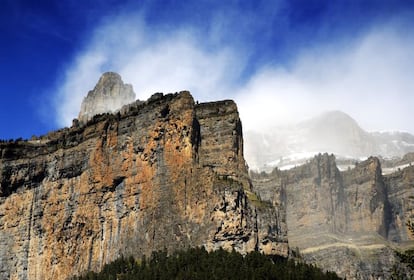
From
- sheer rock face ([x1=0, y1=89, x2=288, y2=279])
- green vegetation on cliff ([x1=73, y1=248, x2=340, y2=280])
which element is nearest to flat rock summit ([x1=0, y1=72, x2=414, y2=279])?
sheer rock face ([x1=0, y1=89, x2=288, y2=279])

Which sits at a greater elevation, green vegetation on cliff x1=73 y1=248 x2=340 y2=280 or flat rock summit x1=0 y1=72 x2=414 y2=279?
flat rock summit x1=0 y1=72 x2=414 y2=279

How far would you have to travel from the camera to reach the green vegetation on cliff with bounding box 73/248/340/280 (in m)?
91.9

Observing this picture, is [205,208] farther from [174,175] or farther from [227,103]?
[227,103]

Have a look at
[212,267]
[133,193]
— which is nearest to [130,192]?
[133,193]

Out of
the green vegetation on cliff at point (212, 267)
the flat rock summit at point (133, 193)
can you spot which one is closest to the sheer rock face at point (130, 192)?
the flat rock summit at point (133, 193)

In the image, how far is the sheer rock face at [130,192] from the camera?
4186 inches

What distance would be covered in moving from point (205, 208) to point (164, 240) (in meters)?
8.18

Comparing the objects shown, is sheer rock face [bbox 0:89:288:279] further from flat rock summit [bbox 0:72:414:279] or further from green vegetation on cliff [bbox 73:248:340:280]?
green vegetation on cliff [bbox 73:248:340:280]

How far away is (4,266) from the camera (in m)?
128

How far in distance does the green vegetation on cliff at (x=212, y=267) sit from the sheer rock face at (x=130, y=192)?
3.88 meters

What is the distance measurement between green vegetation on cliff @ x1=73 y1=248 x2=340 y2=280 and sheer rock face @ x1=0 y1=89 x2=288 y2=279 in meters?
3.88

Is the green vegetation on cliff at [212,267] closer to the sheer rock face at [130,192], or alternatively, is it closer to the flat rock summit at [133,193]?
the flat rock summit at [133,193]

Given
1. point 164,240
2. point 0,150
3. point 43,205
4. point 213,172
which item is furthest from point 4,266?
point 213,172

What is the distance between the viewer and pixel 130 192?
11700 centimetres
